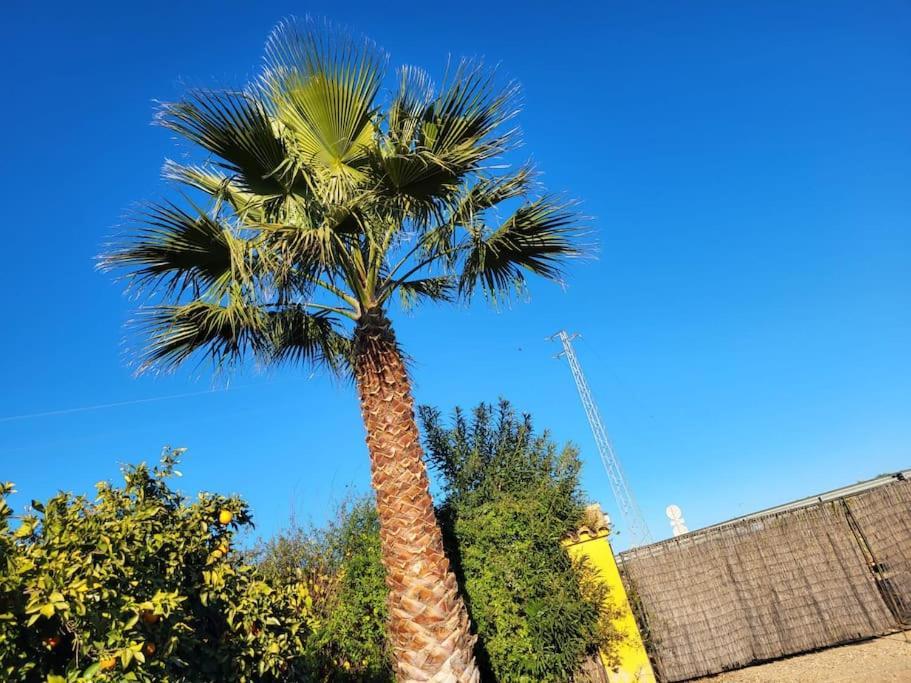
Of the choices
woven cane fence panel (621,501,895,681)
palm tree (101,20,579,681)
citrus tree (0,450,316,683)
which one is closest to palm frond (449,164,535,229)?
palm tree (101,20,579,681)

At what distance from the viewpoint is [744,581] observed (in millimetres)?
8914

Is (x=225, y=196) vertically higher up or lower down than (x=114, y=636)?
higher up

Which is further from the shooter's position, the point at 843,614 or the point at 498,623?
the point at 843,614

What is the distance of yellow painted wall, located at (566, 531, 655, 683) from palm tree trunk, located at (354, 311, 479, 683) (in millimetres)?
3157

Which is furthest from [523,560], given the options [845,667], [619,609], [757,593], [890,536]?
[890,536]

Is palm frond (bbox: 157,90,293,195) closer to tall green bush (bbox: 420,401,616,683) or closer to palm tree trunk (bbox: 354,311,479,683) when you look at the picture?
palm tree trunk (bbox: 354,311,479,683)

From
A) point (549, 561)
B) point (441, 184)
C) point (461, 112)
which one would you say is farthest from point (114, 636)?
point (549, 561)

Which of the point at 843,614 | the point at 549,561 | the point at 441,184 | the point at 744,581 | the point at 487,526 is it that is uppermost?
the point at 441,184

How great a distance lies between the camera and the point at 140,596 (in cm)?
322

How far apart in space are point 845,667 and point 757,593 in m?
1.43

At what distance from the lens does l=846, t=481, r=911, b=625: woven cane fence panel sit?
8.60m

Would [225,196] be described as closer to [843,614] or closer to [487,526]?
[487,526]

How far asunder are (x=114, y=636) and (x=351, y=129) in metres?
5.04

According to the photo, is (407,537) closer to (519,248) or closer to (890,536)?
(519,248)
